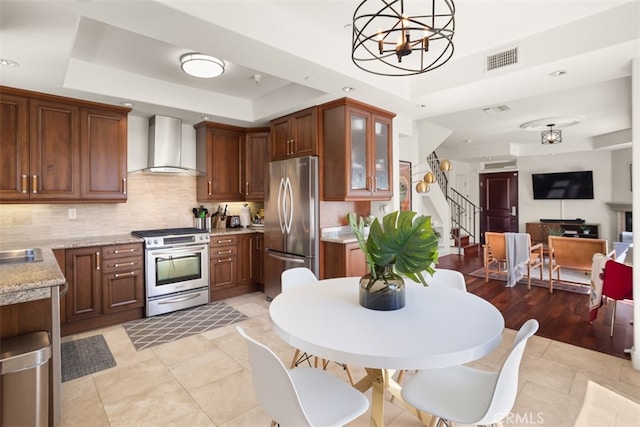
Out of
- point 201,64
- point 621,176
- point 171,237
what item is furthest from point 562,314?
point 621,176

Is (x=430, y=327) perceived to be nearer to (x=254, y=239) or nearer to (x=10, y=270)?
(x=10, y=270)

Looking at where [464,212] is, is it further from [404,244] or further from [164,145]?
[404,244]

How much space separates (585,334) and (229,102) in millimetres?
4764

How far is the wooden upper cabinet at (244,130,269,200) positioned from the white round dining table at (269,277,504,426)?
3.04 meters

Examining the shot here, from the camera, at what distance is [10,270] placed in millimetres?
1907

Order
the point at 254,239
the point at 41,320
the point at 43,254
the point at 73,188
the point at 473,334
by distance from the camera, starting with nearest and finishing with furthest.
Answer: the point at 473,334, the point at 41,320, the point at 43,254, the point at 73,188, the point at 254,239

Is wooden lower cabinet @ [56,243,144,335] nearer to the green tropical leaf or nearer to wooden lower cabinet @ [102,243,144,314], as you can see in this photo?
wooden lower cabinet @ [102,243,144,314]

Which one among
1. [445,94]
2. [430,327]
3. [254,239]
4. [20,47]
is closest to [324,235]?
[254,239]

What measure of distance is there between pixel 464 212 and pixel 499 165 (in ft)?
5.38

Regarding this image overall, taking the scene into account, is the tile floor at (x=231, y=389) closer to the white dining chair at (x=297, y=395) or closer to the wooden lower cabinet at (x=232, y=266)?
the white dining chair at (x=297, y=395)

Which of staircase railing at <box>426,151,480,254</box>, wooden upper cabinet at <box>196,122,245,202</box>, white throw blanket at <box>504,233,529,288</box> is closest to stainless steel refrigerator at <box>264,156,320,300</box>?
wooden upper cabinet at <box>196,122,245,202</box>

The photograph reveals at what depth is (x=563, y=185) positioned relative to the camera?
813cm

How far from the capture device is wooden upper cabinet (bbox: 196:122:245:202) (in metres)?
4.49

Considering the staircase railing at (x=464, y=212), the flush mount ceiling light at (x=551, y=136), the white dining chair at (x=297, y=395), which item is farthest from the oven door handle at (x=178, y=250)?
the staircase railing at (x=464, y=212)
